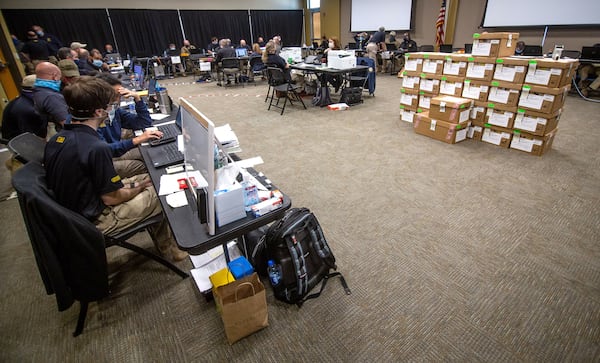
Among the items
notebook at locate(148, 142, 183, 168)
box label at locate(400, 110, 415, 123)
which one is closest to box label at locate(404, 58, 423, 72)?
box label at locate(400, 110, 415, 123)

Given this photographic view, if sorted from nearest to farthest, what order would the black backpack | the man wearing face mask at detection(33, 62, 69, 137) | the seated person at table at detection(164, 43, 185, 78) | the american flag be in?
the black backpack
the man wearing face mask at detection(33, 62, 69, 137)
the american flag
the seated person at table at detection(164, 43, 185, 78)

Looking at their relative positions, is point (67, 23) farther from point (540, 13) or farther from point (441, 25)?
point (540, 13)

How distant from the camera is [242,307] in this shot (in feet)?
4.57

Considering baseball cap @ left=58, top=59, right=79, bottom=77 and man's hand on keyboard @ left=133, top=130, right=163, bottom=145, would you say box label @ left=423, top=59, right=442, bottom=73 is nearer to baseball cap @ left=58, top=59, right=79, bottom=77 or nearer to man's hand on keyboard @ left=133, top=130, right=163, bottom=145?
man's hand on keyboard @ left=133, top=130, right=163, bottom=145

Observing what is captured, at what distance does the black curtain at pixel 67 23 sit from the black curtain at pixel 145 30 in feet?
1.37

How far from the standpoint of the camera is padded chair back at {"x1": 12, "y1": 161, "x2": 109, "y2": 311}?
48.1 inches

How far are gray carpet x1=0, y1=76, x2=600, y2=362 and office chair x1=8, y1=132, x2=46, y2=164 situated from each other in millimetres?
823

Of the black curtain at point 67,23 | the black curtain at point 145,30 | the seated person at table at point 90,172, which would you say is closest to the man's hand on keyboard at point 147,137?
the seated person at table at point 90,172

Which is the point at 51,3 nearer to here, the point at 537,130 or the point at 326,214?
the point at 326,214

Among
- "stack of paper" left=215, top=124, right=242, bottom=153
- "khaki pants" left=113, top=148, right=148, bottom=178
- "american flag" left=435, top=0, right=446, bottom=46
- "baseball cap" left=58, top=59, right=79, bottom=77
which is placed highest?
"american flag" left=435, top=0, right=446, bottom=46

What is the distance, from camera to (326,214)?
98.3 inches

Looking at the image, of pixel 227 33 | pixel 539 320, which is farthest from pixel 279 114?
pixel 227 33

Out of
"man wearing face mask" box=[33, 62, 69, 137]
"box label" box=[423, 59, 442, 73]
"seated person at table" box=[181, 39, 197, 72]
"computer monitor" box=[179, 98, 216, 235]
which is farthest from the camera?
"seated person at table" box=[181, 39, 197, 72]

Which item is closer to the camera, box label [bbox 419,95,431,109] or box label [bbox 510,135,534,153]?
box label [bbox 510,135,534,153]
